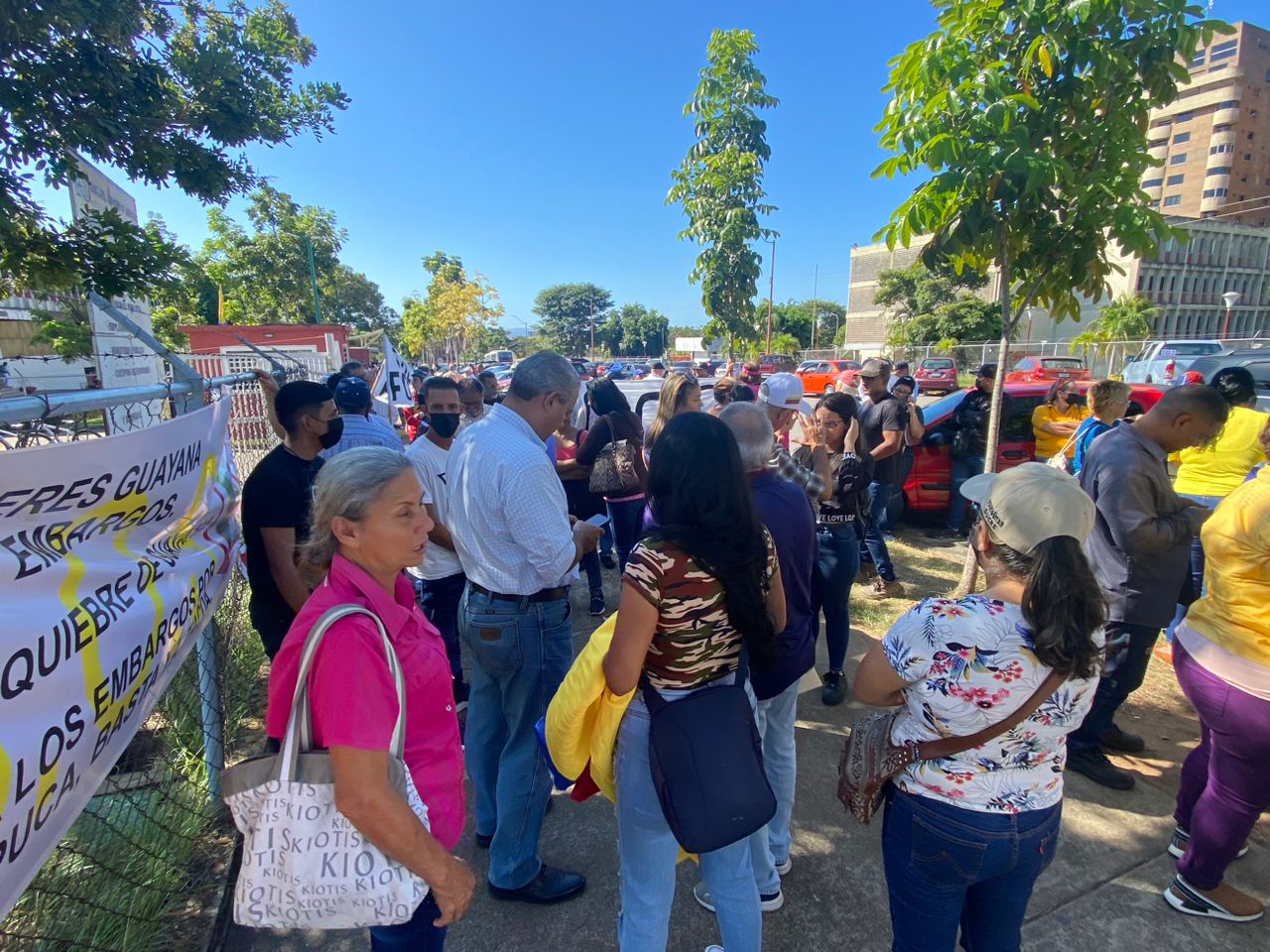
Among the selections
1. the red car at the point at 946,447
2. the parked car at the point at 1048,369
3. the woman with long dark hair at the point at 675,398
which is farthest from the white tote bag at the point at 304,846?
the parked car at the point at 1048,369

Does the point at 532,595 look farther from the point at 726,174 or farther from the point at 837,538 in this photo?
the point at 726,174

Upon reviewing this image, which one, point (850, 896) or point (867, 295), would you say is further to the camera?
point (867, 295)

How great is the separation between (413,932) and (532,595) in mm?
1061

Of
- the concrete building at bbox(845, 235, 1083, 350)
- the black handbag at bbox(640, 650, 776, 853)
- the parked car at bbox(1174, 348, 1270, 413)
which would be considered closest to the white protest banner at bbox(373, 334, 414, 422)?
the black handbag at bbox(640, 650, 776, 853)

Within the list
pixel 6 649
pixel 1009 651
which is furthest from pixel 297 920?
pixel 1009 651

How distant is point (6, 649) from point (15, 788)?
9.8 inches

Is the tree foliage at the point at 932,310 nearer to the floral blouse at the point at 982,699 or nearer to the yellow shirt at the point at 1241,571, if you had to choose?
the yellow shirt at the point at 1241,571

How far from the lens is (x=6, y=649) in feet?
3.57

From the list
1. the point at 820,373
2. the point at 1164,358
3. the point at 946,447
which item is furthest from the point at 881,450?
the point at 820,373

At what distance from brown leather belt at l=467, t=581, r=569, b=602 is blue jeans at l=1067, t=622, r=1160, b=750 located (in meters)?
2.43

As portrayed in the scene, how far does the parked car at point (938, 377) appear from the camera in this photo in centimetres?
2616

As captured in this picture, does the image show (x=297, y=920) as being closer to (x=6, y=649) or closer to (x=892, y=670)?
(x=6, y=649)

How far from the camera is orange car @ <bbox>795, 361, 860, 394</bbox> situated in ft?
83.1

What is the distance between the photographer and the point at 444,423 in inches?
145
